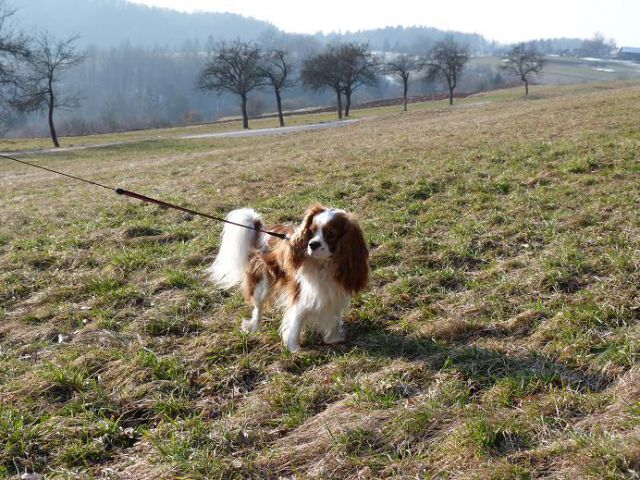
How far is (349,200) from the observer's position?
32.0 ft

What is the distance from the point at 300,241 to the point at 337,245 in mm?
331

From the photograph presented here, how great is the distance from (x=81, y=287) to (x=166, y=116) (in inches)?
5085

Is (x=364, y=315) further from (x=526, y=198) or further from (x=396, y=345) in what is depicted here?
(x=526, y=198)

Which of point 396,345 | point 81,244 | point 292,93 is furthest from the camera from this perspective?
point 292,93

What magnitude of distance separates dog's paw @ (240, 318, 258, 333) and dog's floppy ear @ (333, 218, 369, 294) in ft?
3.29

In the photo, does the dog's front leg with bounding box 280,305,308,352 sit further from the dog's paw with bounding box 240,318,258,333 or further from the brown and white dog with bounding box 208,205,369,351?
the dog's paw with bounding box 240,318,258,333

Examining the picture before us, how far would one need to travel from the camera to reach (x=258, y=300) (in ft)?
17.6

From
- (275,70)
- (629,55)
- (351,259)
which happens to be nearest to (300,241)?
(351,259)

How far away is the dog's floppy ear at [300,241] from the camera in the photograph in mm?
4773

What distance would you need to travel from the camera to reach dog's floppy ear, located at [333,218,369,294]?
475 centimetres

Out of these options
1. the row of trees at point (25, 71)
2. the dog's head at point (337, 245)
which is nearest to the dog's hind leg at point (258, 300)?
the dog's head at point (337, 245)

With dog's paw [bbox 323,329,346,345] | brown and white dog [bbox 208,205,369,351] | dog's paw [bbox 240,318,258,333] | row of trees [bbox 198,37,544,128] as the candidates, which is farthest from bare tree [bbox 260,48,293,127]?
dog's paw [bbox 323,329,346,345]

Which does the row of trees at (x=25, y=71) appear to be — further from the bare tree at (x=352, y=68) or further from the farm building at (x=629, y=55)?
the farm building at (x=629, y=55)

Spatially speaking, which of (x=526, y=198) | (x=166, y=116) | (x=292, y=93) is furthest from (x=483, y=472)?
(x=292, y=93)
